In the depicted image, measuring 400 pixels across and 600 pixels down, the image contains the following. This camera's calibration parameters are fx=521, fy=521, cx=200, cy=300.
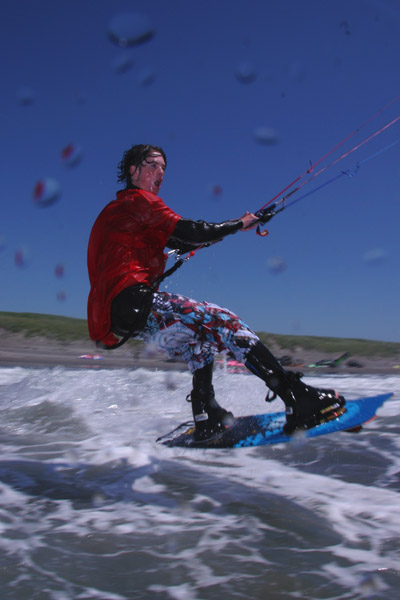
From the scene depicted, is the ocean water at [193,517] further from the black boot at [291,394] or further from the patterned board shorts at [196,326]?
the patterned board shorts at [196,326]

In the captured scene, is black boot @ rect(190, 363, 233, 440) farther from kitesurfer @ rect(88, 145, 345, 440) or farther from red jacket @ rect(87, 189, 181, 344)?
red jacket @ rect(87, 189, 181, 344)

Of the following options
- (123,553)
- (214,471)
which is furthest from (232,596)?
(214,471)

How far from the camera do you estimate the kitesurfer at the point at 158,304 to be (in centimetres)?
314

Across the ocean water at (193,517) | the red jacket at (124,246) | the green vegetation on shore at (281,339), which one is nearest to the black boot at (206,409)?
the ocean water at (193,517)

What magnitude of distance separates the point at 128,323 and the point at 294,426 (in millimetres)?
1204

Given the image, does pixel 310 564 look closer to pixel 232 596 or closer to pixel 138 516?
pixel 232 596

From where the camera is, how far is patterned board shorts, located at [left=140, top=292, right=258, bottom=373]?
3209mm

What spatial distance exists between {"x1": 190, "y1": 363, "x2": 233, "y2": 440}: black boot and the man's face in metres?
1.31

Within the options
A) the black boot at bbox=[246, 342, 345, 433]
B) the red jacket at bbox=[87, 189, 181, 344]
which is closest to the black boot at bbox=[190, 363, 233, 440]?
the black boot at bbox=[246, 342, 345, 433]

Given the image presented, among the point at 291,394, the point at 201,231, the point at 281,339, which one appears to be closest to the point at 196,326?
the point at 201,231

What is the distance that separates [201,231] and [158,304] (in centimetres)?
52

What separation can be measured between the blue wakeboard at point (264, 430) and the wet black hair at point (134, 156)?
1.79 metres

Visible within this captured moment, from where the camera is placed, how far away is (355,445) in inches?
144

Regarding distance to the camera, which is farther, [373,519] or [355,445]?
[355,445]
